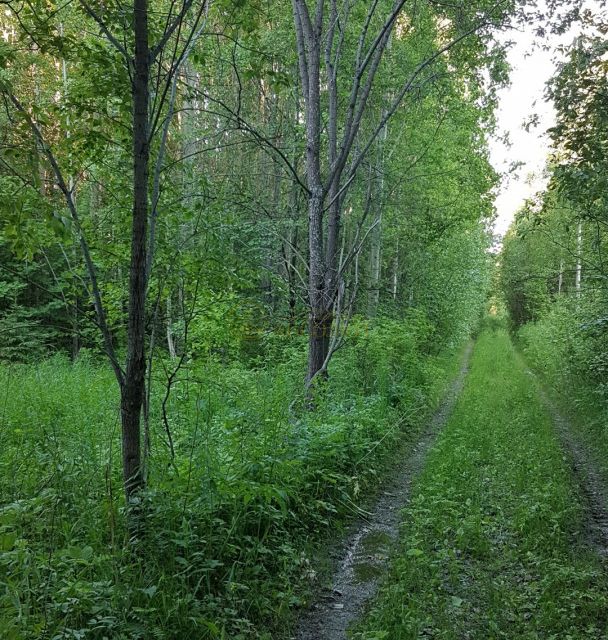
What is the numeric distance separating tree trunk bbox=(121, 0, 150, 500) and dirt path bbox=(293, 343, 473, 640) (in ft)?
6.72

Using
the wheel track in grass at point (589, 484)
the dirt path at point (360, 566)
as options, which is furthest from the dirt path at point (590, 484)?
the dirt path at point (360, 566)

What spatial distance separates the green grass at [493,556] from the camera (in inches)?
155

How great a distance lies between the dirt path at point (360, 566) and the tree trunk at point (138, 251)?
80.7 inches

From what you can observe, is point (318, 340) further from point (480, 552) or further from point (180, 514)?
point (180, 514)

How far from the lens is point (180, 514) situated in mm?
4023

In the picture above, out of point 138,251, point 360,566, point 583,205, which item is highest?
point 583,205

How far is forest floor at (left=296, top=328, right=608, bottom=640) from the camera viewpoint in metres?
3.96

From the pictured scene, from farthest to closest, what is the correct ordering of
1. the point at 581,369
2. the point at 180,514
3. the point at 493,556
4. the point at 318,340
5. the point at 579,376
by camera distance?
the point at 579,376 < the point at 581,369 < the point at 318,340 < the point at 493,556 < the point at 180,514

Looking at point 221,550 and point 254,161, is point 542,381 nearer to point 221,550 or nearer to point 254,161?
point 254,161

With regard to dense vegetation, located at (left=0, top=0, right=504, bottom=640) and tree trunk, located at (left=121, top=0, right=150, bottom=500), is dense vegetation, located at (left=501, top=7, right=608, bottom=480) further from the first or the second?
tree trunk, located at (left=121, top=0, right=150, bottom=500)

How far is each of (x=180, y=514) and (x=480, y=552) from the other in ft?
10.1

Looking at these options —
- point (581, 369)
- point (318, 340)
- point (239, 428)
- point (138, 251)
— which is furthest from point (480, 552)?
point (581, 369)

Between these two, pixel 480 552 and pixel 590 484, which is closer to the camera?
pixel 480 552

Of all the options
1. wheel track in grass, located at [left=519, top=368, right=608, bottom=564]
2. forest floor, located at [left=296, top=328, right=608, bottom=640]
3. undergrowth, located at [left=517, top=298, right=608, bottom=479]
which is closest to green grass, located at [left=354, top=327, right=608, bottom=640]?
forest floor, located at [left=296, top=328, right=608, bottom=640]
